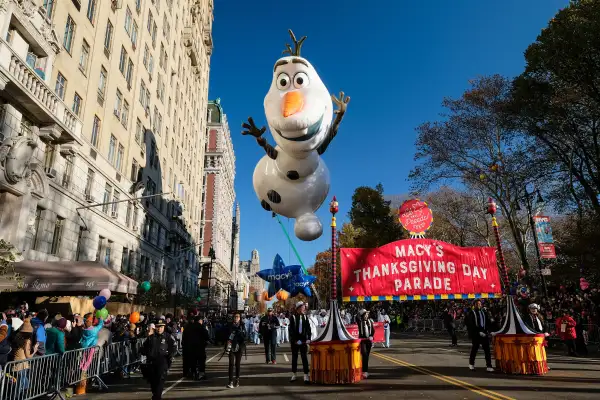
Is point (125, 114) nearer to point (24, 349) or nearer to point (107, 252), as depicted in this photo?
point (107, 252)

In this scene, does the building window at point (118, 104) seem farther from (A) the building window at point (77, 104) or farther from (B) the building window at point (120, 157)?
(A) the building window at point (77, 104)

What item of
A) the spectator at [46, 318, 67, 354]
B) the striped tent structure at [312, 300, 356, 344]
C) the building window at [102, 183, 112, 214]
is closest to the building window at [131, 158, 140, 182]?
the building window at [102, 183, 112, 214]

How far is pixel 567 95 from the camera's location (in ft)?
59.5

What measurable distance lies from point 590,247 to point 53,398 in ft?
70.7

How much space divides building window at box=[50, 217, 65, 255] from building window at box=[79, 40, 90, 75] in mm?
8130

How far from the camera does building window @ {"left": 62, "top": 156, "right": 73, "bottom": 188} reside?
18914 mm

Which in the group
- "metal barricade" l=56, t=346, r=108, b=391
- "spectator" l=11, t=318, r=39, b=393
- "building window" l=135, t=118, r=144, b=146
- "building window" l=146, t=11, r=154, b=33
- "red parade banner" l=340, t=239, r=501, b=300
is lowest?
"metal barricade" l=56, t=346, r=108, b=391

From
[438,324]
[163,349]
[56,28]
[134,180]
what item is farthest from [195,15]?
[163,349]

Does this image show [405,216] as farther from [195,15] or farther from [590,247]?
[195,15]

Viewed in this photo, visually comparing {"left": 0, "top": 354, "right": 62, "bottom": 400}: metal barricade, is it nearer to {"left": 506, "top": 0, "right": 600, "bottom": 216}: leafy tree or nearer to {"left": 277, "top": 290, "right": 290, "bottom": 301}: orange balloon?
{"left": 277, "top": 290, "right": 290, "bottom": 301}: orange balloon

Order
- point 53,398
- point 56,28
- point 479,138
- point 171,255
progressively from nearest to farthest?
point 53,398, point 56,28, point 479,138, point 171,255

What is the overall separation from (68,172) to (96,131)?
4755mm

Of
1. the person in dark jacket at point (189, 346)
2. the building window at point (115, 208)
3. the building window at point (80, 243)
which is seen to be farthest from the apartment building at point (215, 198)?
the person in dark jacket at point (189, 346)

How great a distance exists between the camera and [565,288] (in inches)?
920
